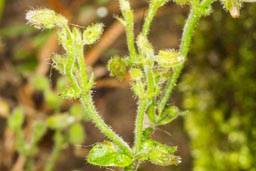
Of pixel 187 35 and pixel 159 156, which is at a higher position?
pixel 187 35

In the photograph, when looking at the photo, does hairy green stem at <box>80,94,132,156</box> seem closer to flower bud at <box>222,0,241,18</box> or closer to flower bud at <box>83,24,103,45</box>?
flower bud at <box>83,24,103,45</box>

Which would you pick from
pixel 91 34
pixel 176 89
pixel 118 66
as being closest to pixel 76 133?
pixel 176 89

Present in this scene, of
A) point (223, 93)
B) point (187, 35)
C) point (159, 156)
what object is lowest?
point (159, 156)

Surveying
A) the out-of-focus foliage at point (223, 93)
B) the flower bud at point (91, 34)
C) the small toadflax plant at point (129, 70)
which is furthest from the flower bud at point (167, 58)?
the out-of-focus foliage at point (223, 93)

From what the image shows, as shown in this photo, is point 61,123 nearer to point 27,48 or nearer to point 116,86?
point 116,86

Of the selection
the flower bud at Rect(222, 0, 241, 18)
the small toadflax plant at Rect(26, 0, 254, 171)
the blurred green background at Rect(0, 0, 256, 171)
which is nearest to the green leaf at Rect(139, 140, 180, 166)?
the small toadflax plant at Rect(26, 0, 254, 171)

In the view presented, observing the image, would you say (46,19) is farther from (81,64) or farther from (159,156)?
(159,156)

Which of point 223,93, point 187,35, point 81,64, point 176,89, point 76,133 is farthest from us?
point 176,89
